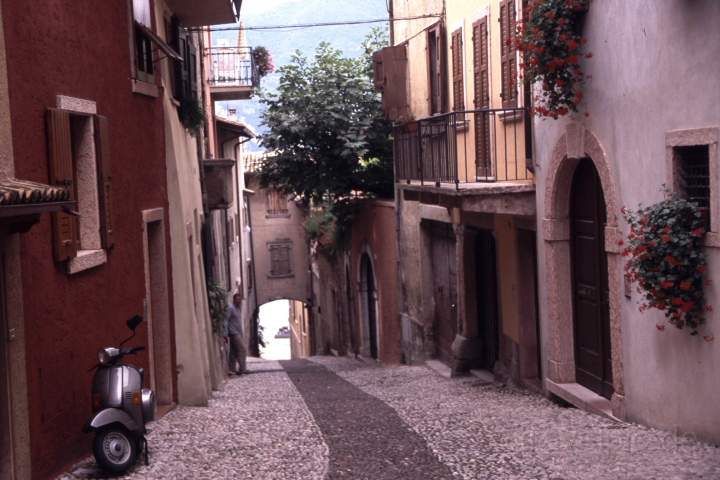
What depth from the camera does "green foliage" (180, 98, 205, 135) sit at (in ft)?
51.0

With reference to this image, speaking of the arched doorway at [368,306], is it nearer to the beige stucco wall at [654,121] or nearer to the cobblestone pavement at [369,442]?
the cobblestone pavement at [369,442]

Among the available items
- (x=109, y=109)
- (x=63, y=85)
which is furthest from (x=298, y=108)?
(x=63, y=85)

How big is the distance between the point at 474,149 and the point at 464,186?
2185 mm

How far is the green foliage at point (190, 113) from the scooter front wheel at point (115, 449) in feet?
26.6

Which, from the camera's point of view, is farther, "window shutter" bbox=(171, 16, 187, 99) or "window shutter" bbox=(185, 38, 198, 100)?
"window shutter" bbox=(185, 38, 198, 100)

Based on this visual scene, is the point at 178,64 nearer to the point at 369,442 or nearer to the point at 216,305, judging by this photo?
the point at 216,305

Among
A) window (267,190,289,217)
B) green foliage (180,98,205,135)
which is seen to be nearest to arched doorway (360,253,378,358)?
green foliage (180,98,205,135)

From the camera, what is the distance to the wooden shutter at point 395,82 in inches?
815

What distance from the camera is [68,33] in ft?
28.3

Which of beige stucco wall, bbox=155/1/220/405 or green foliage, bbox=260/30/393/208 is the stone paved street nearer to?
beige stucco wall, bbox=155/1/220/405

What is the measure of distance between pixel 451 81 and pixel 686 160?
29.9 ft

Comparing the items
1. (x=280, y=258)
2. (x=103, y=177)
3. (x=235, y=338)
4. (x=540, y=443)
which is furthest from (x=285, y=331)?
(x=540, y=443)

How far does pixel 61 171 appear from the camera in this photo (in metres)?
8.01

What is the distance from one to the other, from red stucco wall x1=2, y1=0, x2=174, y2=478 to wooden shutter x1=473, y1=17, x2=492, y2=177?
5.52 meters
